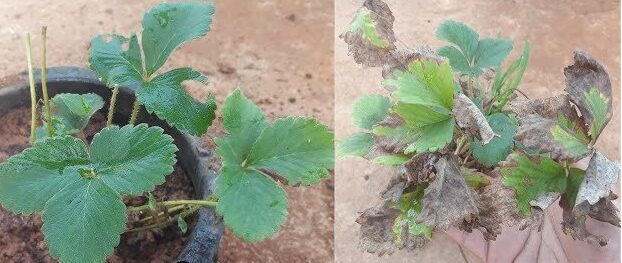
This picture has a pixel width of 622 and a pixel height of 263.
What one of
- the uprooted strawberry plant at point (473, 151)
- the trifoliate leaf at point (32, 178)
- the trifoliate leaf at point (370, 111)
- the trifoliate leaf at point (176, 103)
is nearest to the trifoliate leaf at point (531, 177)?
the uprooted strawberry plant at point (473, 151)

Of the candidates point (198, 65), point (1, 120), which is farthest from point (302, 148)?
point (198, 65)

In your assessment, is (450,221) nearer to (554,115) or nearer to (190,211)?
(554,115)

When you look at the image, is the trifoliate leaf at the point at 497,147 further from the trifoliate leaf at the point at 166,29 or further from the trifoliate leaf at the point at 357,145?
the trifoliate leaf at the point at 166,29

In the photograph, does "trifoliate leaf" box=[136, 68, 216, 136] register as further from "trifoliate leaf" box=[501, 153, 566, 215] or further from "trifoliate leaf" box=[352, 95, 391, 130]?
"trifoliate leaf" box=[501, 153, 566, 215]

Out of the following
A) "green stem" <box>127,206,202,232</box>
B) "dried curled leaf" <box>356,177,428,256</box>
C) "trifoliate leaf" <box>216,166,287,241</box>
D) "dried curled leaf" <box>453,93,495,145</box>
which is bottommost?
"green stem" <box>127,206,202,232</box>

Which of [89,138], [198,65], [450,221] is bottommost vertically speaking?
[198,65]

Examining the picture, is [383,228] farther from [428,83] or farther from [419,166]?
[428,83]

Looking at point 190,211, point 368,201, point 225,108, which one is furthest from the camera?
point 368,201

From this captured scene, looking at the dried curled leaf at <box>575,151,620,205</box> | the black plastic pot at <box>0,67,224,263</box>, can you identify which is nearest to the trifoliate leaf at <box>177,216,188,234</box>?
the black plastic pot at <box>0,67,224,263</box>
